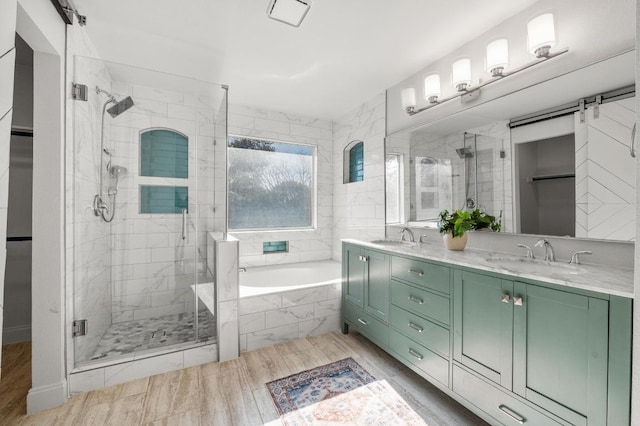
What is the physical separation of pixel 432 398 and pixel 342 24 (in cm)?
257

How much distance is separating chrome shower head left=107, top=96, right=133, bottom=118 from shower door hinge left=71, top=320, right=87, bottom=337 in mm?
1646

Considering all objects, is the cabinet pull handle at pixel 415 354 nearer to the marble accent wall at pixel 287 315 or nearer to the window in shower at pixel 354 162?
the marble accent wall at pixel 287 315

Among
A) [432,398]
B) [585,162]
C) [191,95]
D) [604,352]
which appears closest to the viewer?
[604,352]

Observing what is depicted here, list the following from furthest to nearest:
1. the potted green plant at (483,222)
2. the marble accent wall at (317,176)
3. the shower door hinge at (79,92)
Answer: the marble accent wall at (317,176), the potted green plant at (483,222), the shower door hinge at (79,92)

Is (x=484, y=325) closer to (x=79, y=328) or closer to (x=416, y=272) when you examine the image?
(x=416, y=272)

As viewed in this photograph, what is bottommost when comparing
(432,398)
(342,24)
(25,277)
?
(432,398)

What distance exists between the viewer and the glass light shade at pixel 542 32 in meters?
1.62

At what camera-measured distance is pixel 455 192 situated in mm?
2344

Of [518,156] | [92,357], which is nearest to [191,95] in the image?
[92,357]

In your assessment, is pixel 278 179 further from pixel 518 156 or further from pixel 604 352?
pixel 604 352

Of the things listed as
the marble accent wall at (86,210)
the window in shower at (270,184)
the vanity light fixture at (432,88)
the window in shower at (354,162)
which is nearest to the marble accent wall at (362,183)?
the window in shower at (354,162)

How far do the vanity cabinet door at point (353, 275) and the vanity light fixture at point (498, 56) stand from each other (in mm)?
1639

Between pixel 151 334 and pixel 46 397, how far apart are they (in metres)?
0.72

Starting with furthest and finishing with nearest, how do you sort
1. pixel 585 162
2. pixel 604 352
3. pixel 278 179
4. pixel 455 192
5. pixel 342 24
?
pixel 278 179 < pixel 455 192 < pixel 342 24 < pixel 585 162 < pixel 604 352
